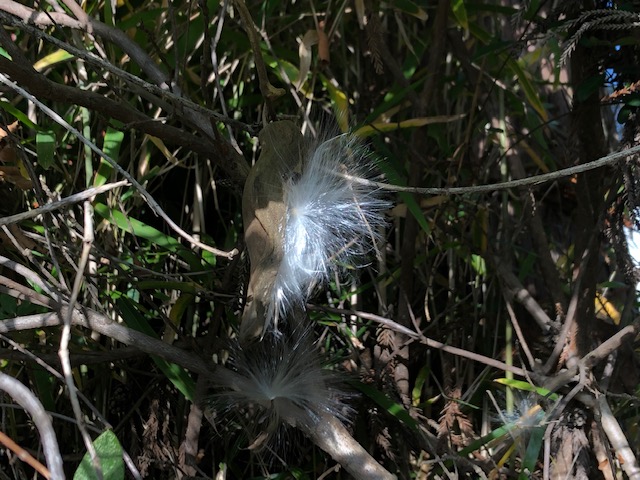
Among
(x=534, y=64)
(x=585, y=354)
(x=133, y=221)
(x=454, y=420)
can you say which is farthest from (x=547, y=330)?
(x=534, y=64)

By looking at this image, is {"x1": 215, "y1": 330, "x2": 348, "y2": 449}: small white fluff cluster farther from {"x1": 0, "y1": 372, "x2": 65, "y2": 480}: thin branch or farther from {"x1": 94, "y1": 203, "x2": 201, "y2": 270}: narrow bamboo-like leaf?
{"x1": 0, "y1": 372, "x2": 65, "y2": 480}: thin branch

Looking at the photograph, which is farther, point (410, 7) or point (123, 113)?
point (410, 7)

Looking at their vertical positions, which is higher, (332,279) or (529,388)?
(332,279)

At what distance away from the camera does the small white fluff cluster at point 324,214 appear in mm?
1025

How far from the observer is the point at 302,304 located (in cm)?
108

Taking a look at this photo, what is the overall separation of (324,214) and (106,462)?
434 millimetres

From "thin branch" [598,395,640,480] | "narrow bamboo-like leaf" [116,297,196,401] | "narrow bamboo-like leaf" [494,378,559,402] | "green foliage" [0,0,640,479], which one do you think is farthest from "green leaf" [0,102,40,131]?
"thin branch" [598,395,640,480]

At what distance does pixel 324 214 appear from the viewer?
107 centimetres

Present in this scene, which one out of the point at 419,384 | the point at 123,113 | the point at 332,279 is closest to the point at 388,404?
the point at 419,384

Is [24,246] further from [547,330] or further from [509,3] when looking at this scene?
[509,3]

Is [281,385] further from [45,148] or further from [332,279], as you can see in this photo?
[45,148]

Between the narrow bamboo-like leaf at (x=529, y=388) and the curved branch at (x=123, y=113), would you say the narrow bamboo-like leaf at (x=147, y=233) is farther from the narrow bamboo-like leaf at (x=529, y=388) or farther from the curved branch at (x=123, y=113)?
the narrow bamboo-like leaf at (x=529, y=388)

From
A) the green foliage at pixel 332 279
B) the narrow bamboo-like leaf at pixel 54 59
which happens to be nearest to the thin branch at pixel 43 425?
the green foliage at pixel 332 279

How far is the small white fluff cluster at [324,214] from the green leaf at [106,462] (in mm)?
255
